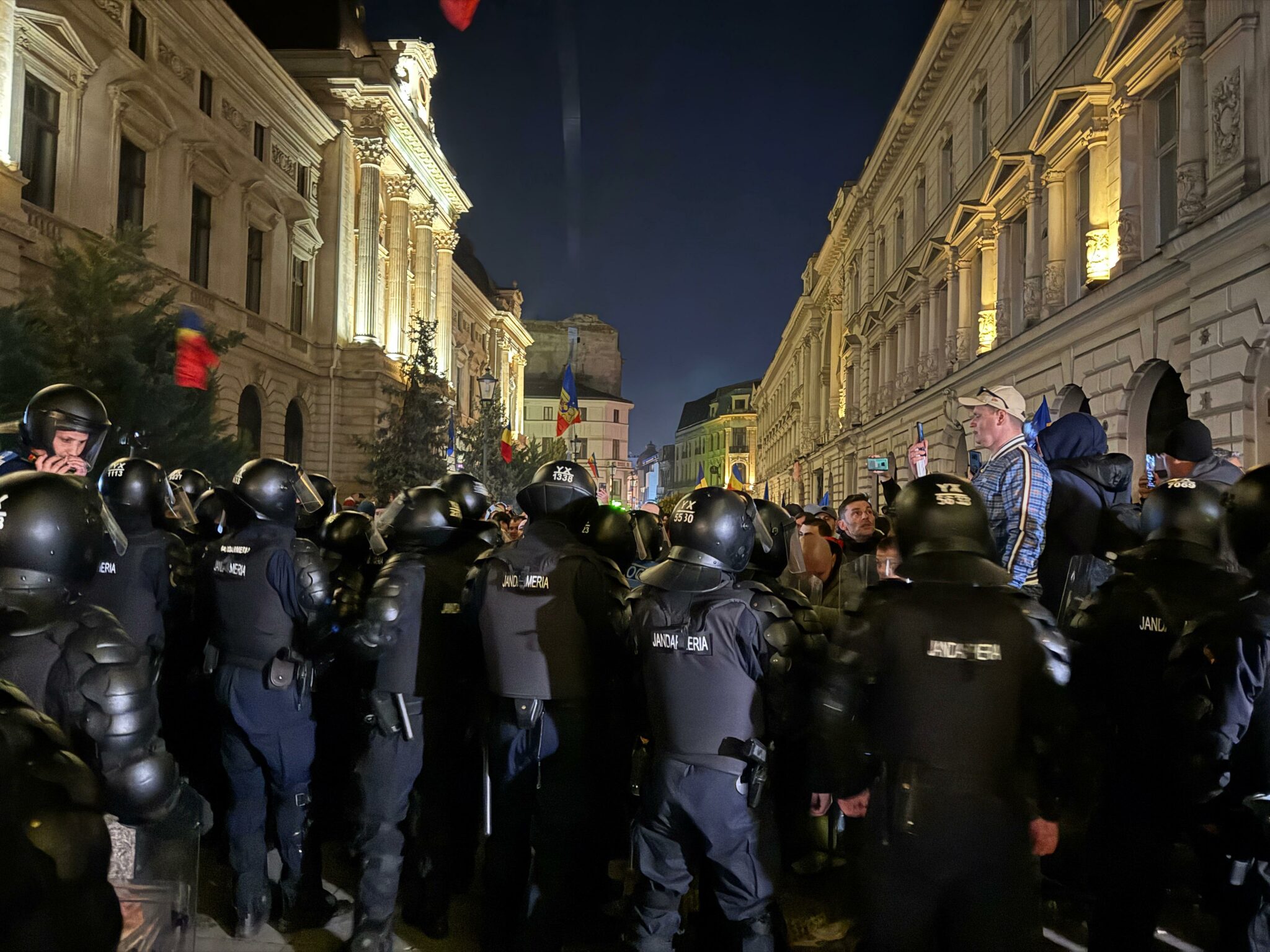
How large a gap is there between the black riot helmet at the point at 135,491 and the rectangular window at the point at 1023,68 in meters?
19.6

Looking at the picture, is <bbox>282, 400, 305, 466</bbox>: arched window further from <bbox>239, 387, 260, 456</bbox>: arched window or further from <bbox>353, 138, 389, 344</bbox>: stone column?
<bbox>353, 138, 389, 344</bbox>: stone column

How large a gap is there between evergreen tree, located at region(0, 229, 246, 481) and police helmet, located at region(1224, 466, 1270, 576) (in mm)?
11956

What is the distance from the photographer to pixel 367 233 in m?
31.8

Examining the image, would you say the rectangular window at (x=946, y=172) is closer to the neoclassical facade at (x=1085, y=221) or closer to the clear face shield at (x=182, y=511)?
the neoclassical facade at (x=1085, y=221)

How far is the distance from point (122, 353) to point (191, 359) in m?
0.93

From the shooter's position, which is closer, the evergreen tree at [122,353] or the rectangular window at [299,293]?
the evergreen tree at [122,353]

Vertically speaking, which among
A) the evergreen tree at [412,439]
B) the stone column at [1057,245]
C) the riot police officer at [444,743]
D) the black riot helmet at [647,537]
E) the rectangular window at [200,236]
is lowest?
the riot police officer at [444,743]

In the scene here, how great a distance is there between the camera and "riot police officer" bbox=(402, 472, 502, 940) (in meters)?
4.02

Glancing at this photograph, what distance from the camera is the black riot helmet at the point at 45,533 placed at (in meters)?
2.12

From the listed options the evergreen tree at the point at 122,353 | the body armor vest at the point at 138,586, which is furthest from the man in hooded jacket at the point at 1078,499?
the evergreen tree at the point at 122,353

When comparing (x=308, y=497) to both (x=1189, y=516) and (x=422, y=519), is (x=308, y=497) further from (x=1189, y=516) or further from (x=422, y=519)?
(x=1189, y=516)

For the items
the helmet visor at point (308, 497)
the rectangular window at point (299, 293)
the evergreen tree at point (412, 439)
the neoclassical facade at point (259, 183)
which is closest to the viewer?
the helmet visor at point (308, 497)

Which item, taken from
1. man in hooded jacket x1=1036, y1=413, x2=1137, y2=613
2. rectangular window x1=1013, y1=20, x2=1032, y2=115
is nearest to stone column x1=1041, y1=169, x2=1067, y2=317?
rectangular window x1=1013, y1=20, x2=1032, y2=115

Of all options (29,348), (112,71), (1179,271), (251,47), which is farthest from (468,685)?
(251,47)
